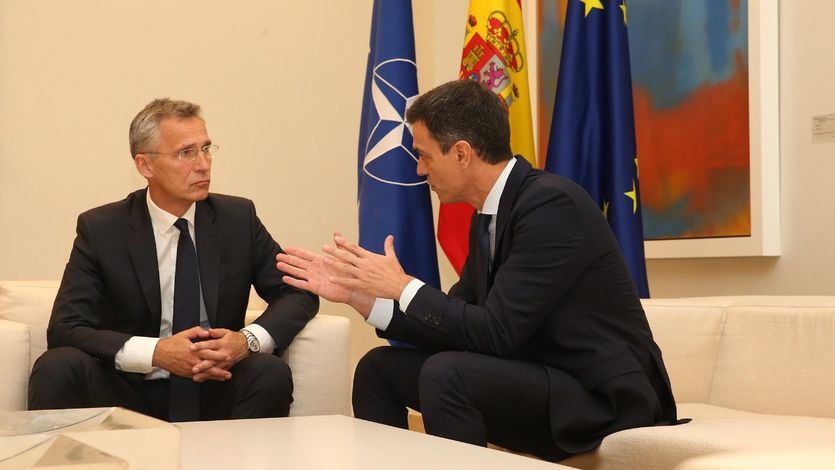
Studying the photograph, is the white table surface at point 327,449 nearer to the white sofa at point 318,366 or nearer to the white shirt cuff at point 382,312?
the white shirt cuff at point 382,312

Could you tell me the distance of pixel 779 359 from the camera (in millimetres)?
2531

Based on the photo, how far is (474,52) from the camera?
12.0ft

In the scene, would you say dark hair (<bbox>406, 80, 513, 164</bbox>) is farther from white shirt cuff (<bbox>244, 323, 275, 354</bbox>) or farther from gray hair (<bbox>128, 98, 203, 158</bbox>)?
gray hair (<bbox>128, 98, 203, 158</bbox>)

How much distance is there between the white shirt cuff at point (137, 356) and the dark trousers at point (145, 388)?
0.19 ft

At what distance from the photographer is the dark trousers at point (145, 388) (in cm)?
241

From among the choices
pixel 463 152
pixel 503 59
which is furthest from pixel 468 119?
pixel 503 59

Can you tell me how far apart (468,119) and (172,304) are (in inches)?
41.1

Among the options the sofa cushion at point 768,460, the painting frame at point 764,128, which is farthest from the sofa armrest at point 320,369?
the sofa cushion at point 768,460

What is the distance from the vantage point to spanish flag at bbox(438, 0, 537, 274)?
3.64m

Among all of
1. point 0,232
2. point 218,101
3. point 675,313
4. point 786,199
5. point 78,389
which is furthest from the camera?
point 218,101

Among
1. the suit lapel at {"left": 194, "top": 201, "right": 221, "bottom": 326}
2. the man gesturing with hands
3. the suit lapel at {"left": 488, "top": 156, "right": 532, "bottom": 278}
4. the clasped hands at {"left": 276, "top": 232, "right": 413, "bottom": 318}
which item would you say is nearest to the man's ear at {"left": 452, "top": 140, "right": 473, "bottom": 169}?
the man gesturing with hands

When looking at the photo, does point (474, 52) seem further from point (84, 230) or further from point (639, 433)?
point (639, 433)

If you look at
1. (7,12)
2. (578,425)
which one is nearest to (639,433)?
(578,425)

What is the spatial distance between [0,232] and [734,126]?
2961mm
